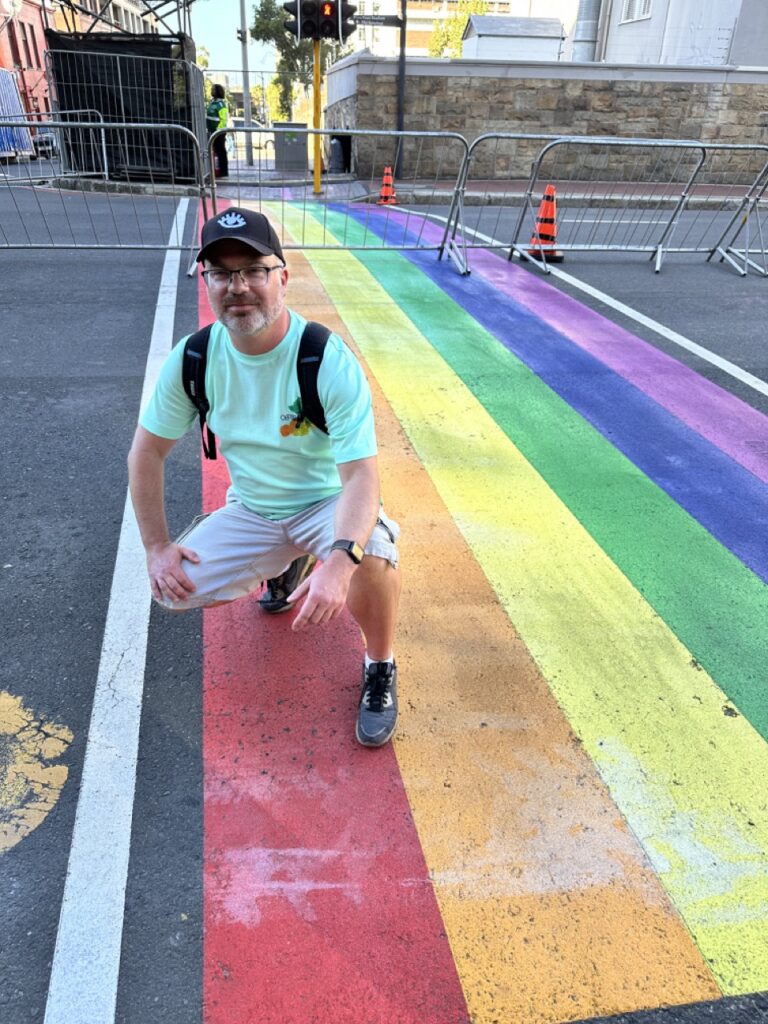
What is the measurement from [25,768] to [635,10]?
123 feet

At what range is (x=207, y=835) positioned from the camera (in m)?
2.14

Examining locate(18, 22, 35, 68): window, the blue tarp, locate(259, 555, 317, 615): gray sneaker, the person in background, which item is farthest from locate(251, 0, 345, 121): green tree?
locate(259, 555, 317, 615): gray sneaker

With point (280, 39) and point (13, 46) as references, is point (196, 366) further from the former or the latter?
point (280, 39)

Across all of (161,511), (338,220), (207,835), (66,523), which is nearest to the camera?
(207,835)

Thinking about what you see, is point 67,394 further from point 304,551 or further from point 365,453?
point 365,453

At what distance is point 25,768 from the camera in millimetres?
2320

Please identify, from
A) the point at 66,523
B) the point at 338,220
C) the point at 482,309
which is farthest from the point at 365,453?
the point at 338,220

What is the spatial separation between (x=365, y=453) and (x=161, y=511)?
2.55ft

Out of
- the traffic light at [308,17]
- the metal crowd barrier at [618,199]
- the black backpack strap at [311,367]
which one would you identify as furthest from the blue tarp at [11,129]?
the black backpack strap at [311,367]

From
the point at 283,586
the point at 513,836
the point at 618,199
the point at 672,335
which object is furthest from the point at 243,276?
the point at 618,199

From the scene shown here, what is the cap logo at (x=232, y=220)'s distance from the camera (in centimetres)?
219

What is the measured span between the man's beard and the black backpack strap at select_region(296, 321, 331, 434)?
0.43 feet

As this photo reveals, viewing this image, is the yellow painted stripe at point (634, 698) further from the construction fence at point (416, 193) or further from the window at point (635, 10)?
the window at point (635, 10)

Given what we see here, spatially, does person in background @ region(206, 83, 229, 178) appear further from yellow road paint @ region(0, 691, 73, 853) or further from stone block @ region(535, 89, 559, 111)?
yellow road paint @ region(0, 691, 73, 853)
